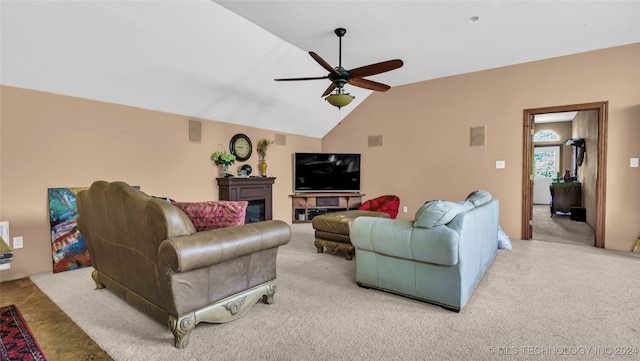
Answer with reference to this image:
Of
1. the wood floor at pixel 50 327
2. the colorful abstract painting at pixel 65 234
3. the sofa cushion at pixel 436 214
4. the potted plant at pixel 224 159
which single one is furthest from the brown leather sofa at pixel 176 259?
the potted plant at pixel 224 159

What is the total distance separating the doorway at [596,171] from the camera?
4223 mm

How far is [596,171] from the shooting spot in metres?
4.52

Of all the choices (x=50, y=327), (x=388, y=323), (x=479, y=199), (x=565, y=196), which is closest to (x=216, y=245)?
(x=388, y=323)

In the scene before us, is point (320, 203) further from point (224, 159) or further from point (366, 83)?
point (366, 83)

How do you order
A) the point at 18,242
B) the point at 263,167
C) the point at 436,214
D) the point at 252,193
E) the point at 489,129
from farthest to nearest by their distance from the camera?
the point at 263,167 < the point at 252,193 < the point at 489,129 < the point at 18,242 < the point at 436,214

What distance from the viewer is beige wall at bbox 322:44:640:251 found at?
13.5 ft

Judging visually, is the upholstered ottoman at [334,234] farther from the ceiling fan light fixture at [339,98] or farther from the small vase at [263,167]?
the small vase at [263,167]

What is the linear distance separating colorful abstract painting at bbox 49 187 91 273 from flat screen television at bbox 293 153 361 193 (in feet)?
12.2

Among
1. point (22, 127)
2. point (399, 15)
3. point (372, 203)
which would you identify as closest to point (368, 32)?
point (399, 15)

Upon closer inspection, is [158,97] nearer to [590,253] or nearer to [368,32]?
[368,32]

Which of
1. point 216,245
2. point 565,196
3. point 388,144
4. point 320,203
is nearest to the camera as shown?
point 216,245

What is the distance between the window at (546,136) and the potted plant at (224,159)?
376 inches

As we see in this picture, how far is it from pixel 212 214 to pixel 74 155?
251 centimetres

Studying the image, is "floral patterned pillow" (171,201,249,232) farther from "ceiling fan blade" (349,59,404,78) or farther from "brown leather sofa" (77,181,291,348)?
"ceiling fan blade" (349,59,404,78)
